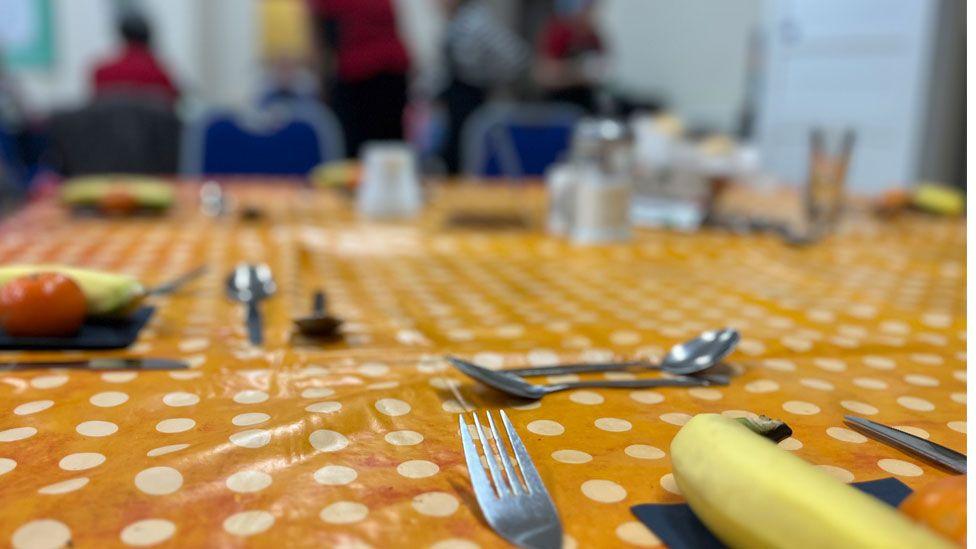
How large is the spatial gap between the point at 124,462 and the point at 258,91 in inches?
254

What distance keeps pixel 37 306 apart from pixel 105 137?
2.38m

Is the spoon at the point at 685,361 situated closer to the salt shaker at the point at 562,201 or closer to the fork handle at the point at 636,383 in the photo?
the fork handle at the point at 636,383

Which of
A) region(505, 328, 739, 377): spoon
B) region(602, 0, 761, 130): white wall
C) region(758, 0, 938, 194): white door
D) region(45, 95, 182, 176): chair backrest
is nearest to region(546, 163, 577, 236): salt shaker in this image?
region(505, 328, 739, 377): spoon

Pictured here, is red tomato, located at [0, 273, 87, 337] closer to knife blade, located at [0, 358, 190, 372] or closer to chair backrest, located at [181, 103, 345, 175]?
knife blade, located at [0, 358, 190, 372]

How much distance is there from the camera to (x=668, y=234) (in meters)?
1.35

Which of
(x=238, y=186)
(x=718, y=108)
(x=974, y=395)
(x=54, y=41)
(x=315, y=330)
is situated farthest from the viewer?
(x=718, y=108)

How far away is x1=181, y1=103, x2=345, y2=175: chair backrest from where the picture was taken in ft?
7.56

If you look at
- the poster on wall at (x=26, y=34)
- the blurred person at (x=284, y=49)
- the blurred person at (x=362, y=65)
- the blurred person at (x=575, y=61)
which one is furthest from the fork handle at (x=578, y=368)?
the poster on wall at (x=26, y=34)

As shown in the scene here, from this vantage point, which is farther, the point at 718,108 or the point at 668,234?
the point at 718,108

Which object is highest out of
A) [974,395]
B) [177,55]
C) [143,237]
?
[177,55]

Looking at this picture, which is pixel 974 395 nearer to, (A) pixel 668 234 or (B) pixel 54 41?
(A) pixel 668 234

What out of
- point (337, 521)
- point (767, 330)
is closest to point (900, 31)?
point (767, 330)

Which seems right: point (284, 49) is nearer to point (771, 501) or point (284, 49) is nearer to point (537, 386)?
point (537, 386)

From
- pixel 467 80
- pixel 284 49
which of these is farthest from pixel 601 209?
pixel 284 49
